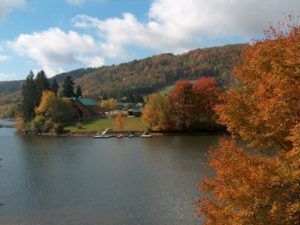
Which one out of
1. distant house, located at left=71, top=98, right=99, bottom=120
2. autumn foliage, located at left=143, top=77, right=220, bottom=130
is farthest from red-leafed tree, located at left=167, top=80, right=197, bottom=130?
distant house, located at left=71, top=98, right=99, bottom=120

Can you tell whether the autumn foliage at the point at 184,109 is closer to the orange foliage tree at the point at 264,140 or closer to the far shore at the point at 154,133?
the far shore at the point at 154,133

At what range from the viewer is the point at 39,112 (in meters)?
127

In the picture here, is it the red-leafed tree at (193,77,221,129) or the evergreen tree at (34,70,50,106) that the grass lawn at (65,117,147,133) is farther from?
the evergreen tree at (34,70,50,106)

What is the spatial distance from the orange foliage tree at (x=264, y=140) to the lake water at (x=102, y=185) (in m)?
15.4

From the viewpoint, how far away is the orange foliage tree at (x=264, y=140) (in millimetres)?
14258

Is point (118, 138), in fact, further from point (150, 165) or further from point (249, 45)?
point (249, 45)

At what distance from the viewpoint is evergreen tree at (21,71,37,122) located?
134 meters

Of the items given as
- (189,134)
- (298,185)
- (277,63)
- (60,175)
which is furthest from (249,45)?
(189,134)

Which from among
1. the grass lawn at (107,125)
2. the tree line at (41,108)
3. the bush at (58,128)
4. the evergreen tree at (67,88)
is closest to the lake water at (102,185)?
the grass lawn at (107,125)

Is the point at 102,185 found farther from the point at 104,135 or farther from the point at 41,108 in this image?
the point at 41,108

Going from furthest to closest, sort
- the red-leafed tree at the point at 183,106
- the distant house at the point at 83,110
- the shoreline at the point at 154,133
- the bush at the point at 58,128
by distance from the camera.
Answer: the distant house at the point at 83,110 → the bush at the point at 58,128 → the red-leafed tree at the point at 183,106 → the shoreline at the point at 154,133

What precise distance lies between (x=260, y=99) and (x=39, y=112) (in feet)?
384

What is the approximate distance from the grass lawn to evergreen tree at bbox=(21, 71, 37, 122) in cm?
1880

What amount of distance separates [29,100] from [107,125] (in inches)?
1253
